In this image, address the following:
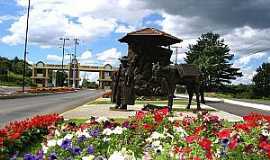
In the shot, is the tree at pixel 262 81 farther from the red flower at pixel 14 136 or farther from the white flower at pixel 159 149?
the white flower at pixel 159 149

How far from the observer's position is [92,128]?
9.80 metres

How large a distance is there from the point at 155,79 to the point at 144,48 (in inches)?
69.2

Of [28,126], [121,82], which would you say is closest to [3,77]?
[121,82]

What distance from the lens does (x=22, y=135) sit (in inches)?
448

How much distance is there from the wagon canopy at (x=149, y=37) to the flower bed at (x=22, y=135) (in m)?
13.6

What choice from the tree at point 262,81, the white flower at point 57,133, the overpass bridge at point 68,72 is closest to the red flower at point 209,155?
the white flower at point 57,133

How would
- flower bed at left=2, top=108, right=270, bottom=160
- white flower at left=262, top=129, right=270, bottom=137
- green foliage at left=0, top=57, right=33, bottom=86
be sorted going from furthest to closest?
green foliage at left=0, top=57, right=33, bottom=86 → white flower at left=262, top=129, right=270, bottom=137 → flower bed at left=2, top=108, right=270, bottom=160

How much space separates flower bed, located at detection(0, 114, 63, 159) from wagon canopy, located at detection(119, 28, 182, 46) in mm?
13647

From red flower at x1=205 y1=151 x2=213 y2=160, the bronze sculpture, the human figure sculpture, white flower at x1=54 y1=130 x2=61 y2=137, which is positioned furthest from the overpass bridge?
red flower at x1=205 y1=151 x2=213 y2=160

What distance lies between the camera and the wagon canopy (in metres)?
26.8

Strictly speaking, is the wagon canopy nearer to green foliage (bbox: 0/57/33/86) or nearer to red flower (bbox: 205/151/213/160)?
red flower (bbox: 205/151/213/160)

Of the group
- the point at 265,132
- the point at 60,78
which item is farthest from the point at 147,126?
the point at 60,78

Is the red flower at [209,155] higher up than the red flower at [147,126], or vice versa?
the red flower at [147,126]

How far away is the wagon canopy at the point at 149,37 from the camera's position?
26812mm
